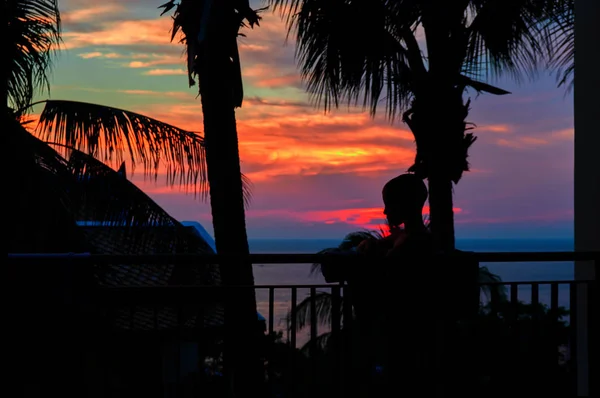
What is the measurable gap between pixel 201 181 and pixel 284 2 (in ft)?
10.4

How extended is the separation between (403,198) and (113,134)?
28.4 ft

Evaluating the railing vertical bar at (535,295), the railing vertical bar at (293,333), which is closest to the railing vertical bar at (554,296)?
the railing vertical bar at (535,295)

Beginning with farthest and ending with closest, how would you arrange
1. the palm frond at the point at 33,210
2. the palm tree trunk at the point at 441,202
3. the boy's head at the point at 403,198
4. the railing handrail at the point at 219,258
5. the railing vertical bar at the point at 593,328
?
the palm tree trunk at the point at 441,202
the palm frond at the point at 33,210
the railing vertical bar at the point at 593,328
the railing handrail at the point at 219,258
the boy's head at the point at 403,198

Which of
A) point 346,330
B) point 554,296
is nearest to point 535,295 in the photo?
point 554,296

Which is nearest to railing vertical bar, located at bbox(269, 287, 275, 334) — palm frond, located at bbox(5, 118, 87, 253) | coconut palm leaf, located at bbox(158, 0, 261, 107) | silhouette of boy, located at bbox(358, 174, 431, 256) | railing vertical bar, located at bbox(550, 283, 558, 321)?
silhouette of boy, located at bbox(358, 174, 431, 256)

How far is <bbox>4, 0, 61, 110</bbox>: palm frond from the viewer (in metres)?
11.5

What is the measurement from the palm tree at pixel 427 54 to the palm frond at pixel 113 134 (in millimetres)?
2861

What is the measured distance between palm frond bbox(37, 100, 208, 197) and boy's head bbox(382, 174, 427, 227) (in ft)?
26.5

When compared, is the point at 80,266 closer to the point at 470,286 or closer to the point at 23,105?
the point at 470,286

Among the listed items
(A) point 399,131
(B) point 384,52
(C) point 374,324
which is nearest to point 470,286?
(C) point 374,324

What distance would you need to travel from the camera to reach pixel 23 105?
40.2 ft

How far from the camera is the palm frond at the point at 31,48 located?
1146 centimetres

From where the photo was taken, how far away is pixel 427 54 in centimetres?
1230

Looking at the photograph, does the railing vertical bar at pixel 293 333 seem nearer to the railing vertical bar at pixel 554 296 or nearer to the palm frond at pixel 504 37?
the railing vertical bar at pixel 554 296
